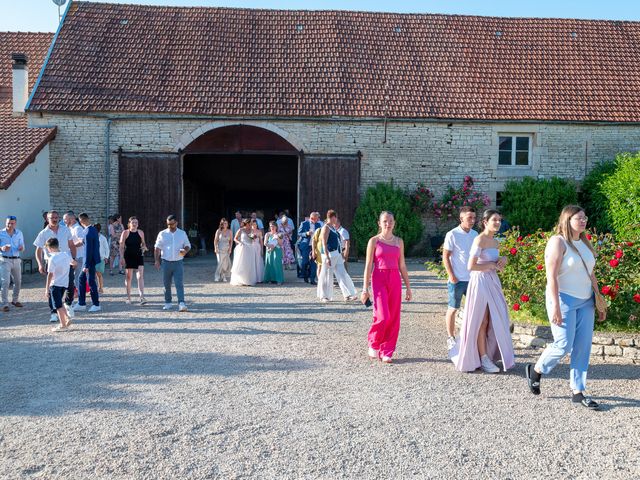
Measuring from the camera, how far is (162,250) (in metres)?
10.8

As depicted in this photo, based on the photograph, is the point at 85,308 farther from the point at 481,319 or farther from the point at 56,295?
the point at 481,319

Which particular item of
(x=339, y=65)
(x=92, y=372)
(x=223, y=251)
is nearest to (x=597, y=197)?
(x=339, y=65)

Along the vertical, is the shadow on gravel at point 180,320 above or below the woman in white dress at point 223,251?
below

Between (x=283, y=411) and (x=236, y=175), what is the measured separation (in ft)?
78.2

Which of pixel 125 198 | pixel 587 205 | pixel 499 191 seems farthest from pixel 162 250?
pixel 587 205

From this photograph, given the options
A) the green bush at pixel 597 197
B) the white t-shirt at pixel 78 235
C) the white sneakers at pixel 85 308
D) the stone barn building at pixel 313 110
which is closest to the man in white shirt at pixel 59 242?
the white t-shirt at pixel 78 235

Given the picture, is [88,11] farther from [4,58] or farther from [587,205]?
[587,205]

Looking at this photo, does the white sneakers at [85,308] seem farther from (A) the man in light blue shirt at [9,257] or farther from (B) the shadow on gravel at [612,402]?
(B) the shadow on gravel at [612,402]

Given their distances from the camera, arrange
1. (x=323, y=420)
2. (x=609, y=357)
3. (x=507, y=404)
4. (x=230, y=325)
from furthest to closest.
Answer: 1. (x=230, y=325)
2. (x=609, y=357)
3. (x=507, y=404)
4. (x=323, y=420)

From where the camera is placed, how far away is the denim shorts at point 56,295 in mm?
9008

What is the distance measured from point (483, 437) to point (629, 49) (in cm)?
2105

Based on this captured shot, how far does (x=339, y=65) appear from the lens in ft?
69.2

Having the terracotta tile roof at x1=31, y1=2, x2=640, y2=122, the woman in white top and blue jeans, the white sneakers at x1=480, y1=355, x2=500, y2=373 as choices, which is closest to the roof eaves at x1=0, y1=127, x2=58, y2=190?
the terracotta tile roof at x1=31, y1=2, x2=640, y2=122

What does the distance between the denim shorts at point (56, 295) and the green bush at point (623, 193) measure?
14.0 metres
